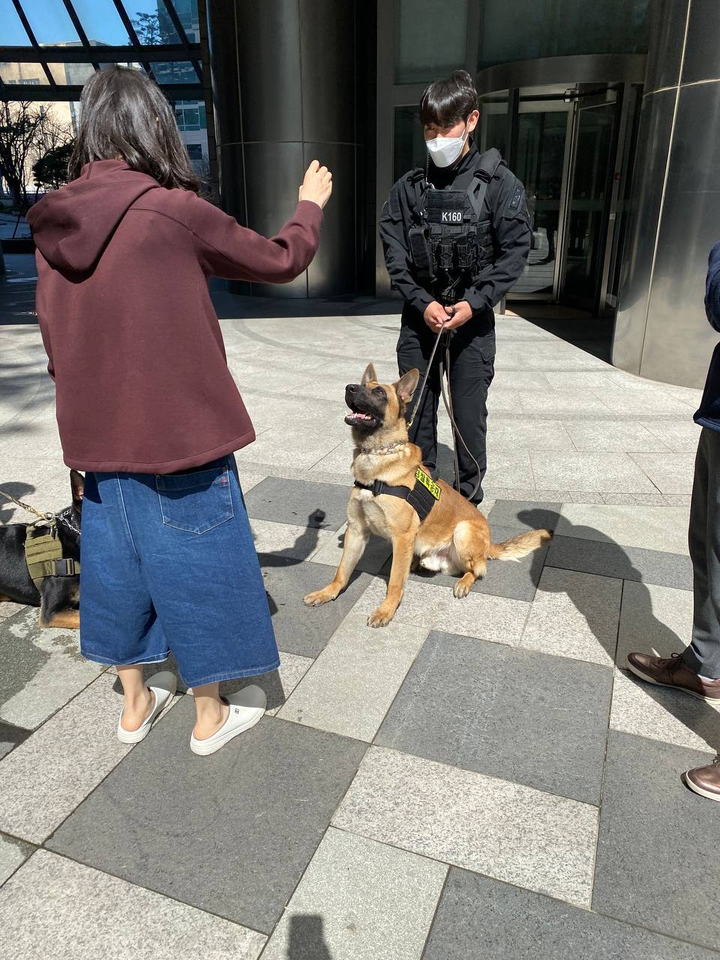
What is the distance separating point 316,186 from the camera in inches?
85.0

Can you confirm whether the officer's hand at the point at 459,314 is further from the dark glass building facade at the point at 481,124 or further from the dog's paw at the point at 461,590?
the dark glass building facade at the point at 481,124

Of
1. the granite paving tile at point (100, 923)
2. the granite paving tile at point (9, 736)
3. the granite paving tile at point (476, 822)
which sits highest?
the granite paving tile at point (100, 923)

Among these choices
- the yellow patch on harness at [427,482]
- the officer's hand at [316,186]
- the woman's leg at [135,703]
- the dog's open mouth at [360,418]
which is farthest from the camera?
the yellow patch on harness at [427,482]

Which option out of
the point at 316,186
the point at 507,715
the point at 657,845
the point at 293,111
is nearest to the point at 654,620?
the point at 507,715

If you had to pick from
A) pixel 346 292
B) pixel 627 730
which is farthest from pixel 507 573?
pixel 346 292

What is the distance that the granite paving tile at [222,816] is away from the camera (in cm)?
198

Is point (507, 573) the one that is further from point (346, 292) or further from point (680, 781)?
point (346, 292)

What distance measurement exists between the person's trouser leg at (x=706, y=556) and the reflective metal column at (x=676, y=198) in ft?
18.2

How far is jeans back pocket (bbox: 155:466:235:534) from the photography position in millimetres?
2109

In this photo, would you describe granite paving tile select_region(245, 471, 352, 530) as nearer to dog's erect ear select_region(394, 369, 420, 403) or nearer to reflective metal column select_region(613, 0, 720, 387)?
dog's erect ear select_region(394, 369, 420, 403)

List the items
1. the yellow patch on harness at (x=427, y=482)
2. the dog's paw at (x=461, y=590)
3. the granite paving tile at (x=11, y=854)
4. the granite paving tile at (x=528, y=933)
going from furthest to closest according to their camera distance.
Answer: the dog's paw at (x=461, y=590), the yellow patch on harness at (x=427, y=482), the granite paving tile at (x=11, y=854), the granite paving tile at (x=528, y=933)

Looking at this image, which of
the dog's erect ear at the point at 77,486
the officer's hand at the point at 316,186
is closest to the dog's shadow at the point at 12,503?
the dog's erect ear at the point at 77,486

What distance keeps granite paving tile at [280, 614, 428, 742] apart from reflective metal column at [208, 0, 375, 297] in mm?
12020

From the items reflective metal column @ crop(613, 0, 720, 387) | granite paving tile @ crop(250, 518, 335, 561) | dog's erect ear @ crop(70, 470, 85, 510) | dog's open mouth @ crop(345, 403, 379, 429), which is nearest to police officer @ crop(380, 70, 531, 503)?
dog's open mouth @ crop(345, 403, 379, 429)
